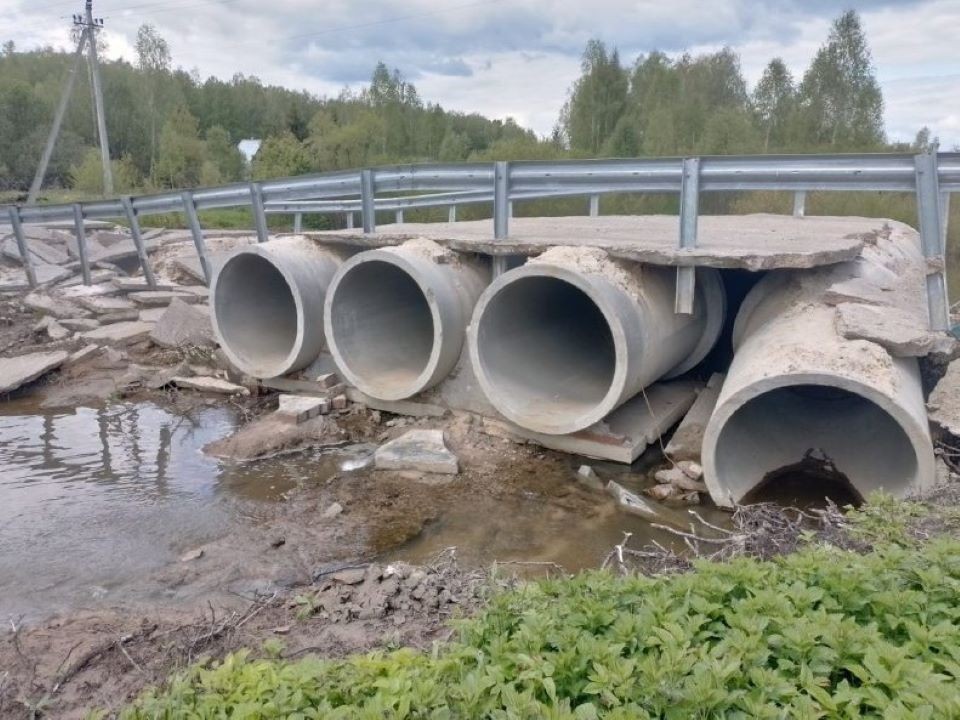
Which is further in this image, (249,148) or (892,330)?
(249,148)

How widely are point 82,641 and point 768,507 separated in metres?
4.10

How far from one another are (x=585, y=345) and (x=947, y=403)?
332cm

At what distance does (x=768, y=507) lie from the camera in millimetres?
5016

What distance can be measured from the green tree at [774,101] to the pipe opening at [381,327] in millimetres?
25398

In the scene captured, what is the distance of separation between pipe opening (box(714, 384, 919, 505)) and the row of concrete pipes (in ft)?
0.05

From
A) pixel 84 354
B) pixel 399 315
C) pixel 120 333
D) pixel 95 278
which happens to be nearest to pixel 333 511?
pixel 399 315

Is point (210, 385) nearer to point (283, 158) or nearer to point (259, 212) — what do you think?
point (259, 212)

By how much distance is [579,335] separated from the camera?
26.6 ft

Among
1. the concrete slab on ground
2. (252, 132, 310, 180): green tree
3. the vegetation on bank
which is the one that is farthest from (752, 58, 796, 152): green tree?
the vegetation on bank

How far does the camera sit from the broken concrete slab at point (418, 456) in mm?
6203

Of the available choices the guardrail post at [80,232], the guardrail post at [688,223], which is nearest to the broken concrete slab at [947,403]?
the guardrail post at [688,223]

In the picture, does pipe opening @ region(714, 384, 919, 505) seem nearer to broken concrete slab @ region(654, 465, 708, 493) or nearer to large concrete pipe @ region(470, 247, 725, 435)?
broken concrete slab @ region(654, 465, 708, 493)

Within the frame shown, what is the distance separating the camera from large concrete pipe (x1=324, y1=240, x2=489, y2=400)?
22.8 feet

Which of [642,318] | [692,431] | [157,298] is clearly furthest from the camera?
[157,298]
